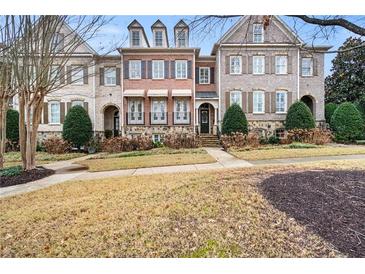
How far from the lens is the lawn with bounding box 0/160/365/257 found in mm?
2121

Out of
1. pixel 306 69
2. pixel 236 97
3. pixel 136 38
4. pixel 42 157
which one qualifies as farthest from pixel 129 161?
pixel 306 69

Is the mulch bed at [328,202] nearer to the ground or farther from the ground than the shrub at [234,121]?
nearer to the ground

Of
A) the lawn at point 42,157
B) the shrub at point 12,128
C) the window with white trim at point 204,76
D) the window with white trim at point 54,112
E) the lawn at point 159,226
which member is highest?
the window with white trim at point 204,76

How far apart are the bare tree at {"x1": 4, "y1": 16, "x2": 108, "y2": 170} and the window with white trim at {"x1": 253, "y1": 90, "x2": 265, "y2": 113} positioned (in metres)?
7.31

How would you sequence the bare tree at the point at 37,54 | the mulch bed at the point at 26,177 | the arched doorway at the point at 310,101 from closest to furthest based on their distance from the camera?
the bare tree at the point at 37,54
the mulch bed at the point at 26,177
the arched doorway at the point at 310,101

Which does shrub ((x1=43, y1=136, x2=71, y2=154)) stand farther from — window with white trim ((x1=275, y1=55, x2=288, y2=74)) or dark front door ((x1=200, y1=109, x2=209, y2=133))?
window with white trim ((x1=275, y1=55, x2=288, y2=74))

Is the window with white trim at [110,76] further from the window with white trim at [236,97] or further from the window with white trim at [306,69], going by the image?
the window with white trim at [306,69]

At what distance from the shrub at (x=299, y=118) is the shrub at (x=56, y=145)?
8.03 meters

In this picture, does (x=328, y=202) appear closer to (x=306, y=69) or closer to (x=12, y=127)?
(x=12, y=127)

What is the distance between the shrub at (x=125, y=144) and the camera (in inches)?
249

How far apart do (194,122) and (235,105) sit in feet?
5.89

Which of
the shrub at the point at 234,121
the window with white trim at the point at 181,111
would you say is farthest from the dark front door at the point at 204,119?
the shrub at the point at 234,121

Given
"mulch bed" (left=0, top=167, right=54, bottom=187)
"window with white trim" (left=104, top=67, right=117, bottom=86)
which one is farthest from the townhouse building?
"mulch bed" (left=0, top=167, right=54, bottom=187)

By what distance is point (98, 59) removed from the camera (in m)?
6.34
